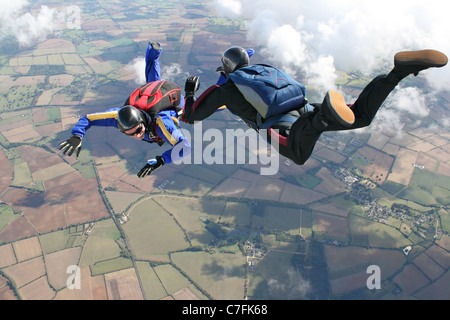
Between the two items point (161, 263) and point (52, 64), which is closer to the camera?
point (161, 263)

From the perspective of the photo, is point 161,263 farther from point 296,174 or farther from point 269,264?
point 296,174

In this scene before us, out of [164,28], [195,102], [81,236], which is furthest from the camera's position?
[164,28]

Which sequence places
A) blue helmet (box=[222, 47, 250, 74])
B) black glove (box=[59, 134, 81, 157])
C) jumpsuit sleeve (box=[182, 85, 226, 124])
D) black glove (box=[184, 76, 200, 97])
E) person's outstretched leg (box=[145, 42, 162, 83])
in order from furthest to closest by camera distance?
person's outstretched leg (box=[145, 42, 162, 83]), black glove (box=[184, 76, 200, 97]), black glove (box=[59, 134, 81, 157]), blue helmet (box=[222, 47, 250, 74]), jumpsuit sleeve (box=[182, 85, 226, 124])

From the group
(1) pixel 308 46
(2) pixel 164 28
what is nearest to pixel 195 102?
(1) pixel 308 46

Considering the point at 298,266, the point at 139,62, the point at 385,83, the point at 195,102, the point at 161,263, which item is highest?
the point at 385,83

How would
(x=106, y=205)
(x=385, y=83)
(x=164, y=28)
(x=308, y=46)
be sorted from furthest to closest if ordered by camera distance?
(x=164, y=28) < (x=308, y=46) < (x=106, y=205) < (x=385, y=83)

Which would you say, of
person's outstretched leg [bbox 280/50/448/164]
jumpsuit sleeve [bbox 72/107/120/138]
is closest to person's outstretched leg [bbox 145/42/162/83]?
jumpsuit sleeve [bbox 72/107/120/138]

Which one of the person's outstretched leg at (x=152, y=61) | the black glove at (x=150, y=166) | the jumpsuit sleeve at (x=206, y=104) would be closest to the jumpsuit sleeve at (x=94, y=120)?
the black glove at (x=150, y=166)

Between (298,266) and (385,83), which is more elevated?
(385,83)

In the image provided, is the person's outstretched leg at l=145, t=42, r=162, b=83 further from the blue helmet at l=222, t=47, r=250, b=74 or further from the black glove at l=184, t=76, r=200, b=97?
the blue helmet at l=222, t=47, r=250, b=74
